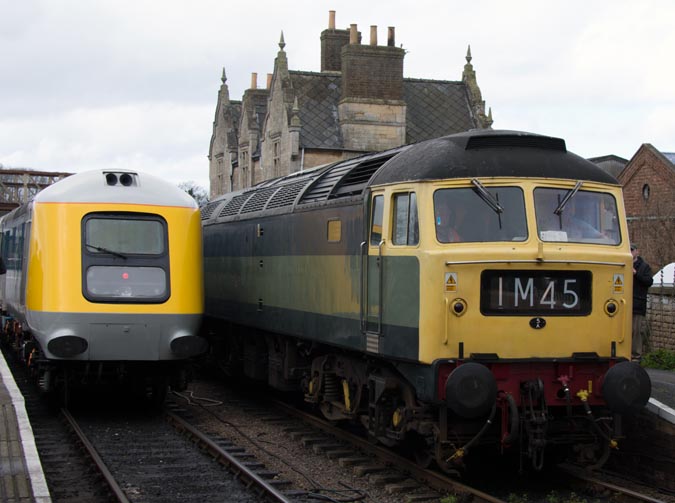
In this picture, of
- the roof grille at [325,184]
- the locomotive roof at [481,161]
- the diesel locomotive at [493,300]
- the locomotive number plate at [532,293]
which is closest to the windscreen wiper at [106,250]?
the roof grille at [325,184]

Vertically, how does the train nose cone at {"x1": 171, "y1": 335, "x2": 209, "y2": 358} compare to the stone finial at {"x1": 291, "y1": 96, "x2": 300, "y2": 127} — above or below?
below

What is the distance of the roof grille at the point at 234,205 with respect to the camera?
16578 mm

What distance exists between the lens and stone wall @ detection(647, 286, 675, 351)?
2009 cm

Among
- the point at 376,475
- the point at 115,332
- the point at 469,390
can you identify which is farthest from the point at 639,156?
the point at 469,390

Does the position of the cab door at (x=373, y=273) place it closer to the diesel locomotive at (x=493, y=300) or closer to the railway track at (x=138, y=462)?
the diesel locomotive at (x=493, y=300)

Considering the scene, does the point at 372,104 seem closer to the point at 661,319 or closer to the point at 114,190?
the point at 661,319

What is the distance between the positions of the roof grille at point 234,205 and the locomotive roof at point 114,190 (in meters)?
2.78

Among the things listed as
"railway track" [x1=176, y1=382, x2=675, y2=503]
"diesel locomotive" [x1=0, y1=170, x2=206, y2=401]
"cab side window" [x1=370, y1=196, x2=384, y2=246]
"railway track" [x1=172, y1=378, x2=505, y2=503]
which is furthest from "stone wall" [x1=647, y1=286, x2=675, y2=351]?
"cab side window" [x1=370, y1=196, x2=384, y2=246]

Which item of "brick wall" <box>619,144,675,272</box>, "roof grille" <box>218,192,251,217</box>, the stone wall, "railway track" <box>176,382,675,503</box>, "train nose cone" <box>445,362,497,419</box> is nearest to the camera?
"train nose cone" <box>445,362,497,419</box>

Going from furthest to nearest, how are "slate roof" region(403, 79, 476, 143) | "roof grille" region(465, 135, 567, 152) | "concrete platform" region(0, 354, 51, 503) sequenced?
"slate roof" region(403, 79, 476, 143)
"roof grille" region(465, 135, 567, 152)
"concrete platform" region(0, 354, 51, 503)

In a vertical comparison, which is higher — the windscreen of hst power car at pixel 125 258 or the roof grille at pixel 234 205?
the roof grille at pixel 234 205

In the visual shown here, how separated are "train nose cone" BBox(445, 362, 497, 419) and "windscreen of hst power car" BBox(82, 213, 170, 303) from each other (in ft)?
17.3

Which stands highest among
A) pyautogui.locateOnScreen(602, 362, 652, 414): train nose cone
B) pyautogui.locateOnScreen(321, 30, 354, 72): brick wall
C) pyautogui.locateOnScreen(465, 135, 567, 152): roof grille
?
pyautogui.locateOnScreen(321, 30, 354, 72): brick wall

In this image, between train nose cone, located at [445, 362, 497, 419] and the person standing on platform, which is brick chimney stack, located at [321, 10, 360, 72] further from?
train nose cone, located at [445, 362, 497, 419]
